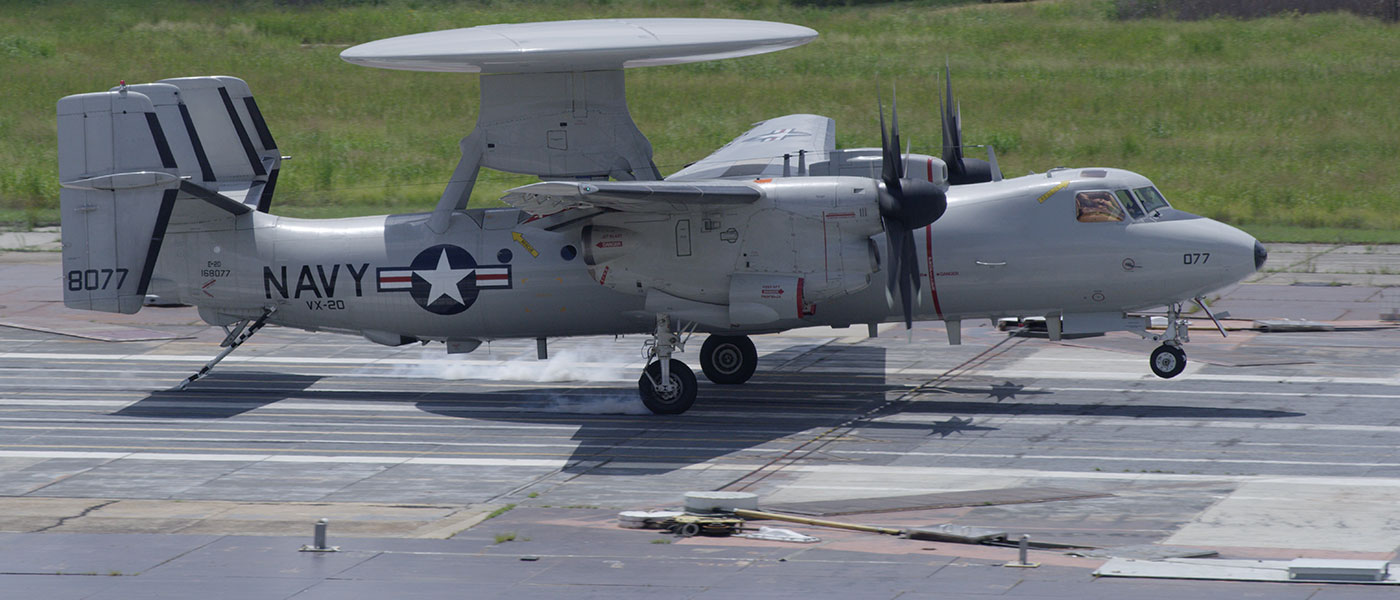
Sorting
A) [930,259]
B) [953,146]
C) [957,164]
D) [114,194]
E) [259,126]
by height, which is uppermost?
[259,126]

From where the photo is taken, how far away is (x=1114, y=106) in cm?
6512

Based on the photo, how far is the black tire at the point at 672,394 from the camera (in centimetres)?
2567

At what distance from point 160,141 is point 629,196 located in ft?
28.7

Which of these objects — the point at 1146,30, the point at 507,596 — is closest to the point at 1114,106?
the point at 1146,30

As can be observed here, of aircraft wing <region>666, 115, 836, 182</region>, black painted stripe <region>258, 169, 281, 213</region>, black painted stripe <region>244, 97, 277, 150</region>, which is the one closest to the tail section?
black painted stripe <region>258, 169, 281, 213</region>

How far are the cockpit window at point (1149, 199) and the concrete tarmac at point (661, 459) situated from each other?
131 inches

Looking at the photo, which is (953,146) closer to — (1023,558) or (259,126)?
(259,126)

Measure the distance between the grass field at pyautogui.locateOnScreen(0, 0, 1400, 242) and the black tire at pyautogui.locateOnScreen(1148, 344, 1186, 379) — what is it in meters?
20.4

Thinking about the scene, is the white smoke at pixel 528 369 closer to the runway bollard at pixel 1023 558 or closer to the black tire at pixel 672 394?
the black tire at pixel 672 394

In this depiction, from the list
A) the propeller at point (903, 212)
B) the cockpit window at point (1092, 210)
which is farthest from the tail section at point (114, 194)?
the cockpit window at point (1092, 210)

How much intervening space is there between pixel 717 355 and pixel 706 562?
36.7 ft

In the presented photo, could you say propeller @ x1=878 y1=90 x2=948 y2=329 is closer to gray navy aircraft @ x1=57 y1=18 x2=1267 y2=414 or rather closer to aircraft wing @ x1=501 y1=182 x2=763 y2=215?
gray navy aircraft @ x1=57 y1=18 x2=1267 y2=414

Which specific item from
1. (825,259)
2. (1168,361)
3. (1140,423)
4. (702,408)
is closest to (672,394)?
(702,408)

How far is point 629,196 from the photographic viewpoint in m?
23.3
